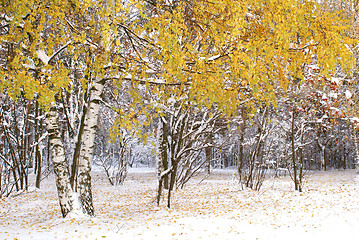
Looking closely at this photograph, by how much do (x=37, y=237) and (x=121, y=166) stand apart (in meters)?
11.4

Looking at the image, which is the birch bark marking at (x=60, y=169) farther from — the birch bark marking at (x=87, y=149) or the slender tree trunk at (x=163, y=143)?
the slender tree trunk at (x=163, y=143)

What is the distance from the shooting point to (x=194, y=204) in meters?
8.84

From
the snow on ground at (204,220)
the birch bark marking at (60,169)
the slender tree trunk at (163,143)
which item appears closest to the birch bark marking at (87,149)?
the birch bark marking at (60,169)

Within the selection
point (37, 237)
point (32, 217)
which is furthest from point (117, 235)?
point (32, 217)

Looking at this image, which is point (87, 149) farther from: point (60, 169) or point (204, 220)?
point (204, 220)

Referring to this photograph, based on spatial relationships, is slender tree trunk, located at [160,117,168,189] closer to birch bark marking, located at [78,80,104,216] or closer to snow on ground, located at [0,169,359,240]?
snow on ground, located at [0,169,359,240]

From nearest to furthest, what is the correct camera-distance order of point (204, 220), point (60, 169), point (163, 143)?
point (60, 169), point (204, 220), point (163, 143)

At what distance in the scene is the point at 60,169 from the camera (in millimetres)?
6398

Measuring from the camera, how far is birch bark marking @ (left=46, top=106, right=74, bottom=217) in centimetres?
636

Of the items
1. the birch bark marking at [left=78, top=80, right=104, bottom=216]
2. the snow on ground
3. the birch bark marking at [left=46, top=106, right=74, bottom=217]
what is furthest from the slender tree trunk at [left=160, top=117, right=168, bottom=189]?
the birch bark marking at [left=46, top=106, right=74, bottom=217]

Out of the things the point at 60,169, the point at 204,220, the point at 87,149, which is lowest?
the point at 204,220

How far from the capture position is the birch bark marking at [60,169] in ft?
20.9

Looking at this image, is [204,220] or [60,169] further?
[204,220]

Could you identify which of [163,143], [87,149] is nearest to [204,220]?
[87,149]
